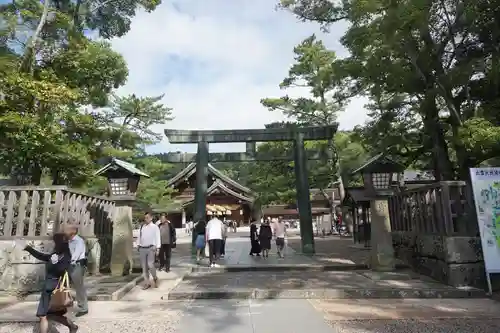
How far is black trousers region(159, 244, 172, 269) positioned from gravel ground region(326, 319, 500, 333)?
6097 millimetres

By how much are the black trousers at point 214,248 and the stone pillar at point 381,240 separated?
14.9ft

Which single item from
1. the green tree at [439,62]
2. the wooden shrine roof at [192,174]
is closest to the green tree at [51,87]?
the green tree at [439,62]

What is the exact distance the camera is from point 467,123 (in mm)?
9164

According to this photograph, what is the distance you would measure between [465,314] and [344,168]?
1968cm

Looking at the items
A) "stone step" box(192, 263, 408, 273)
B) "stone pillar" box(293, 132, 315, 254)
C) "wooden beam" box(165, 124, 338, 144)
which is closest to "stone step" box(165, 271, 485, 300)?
"stone step" box(192, 263, 408, 273)

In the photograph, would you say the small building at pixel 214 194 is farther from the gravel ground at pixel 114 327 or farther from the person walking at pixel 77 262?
the gravel ground at pixel 114 327

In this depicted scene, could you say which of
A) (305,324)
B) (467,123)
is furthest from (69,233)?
(467,123)

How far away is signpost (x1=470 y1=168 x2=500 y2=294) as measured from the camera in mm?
7164

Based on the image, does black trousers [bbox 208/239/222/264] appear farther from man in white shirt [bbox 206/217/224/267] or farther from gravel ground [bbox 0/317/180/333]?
gravel ground [bbox 0/317/180/333]

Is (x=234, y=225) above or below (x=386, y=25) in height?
below

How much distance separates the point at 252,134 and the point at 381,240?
742cm

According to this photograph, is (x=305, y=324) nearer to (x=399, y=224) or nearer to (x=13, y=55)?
(x=399, y=224)

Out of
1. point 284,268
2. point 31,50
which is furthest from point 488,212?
point 31,50

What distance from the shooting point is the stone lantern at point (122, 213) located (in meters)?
9.70
